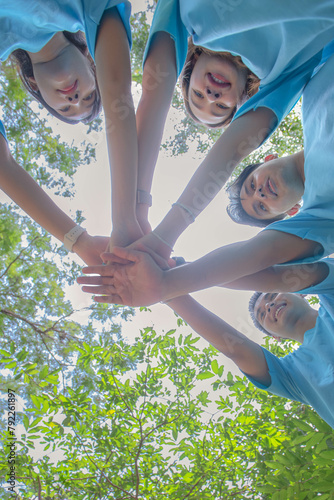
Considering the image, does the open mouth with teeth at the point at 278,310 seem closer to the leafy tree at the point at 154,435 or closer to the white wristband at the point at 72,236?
the leafy tree at the point at 154,435

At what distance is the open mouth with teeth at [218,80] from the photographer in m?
2.05

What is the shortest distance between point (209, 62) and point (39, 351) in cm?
309

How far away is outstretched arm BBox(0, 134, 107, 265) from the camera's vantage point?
1862mm

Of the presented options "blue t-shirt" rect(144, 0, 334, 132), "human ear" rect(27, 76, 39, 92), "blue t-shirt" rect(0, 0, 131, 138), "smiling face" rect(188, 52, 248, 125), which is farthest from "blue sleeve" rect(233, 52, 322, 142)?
"human ear" rect(27, 76, 39, 92)

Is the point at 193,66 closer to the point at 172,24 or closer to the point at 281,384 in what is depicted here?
the point at 172,24

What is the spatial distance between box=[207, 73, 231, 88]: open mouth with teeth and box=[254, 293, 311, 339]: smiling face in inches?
62.2

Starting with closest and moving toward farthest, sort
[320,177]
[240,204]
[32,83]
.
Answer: [320,177] < [32,83] < [240,204]

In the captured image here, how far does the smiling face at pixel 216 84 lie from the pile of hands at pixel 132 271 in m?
1.04

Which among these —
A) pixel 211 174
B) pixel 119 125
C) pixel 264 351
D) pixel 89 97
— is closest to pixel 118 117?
pixel 119 125

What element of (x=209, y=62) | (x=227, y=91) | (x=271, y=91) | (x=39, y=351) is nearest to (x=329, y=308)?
(x=271, y=91)

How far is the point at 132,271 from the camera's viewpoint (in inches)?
61.5

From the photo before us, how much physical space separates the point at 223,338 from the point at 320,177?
3.39 ft

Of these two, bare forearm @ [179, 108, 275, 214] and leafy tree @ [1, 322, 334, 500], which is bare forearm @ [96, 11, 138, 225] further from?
leafy tree @ [1, 322, 334, 500]

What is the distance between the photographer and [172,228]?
1.71 metres
